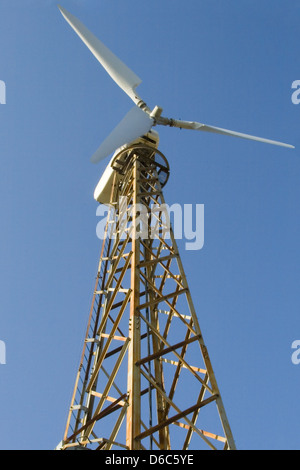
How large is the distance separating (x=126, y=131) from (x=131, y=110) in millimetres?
1066

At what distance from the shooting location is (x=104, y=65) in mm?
20500

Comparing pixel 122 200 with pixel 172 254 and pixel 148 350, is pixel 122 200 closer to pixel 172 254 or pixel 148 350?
pixel 172 254

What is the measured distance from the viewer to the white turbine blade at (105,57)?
66.3 ft

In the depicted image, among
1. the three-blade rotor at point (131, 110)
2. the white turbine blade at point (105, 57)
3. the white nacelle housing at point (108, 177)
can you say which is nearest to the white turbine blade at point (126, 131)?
the three-blade rotor at point (131, 110)

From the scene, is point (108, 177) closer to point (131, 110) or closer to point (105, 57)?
point (131, 110)

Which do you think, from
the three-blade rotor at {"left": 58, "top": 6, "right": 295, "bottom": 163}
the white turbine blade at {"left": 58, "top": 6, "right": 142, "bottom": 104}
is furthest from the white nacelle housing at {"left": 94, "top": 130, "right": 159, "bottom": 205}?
the white turbine blade at {"left": 58, "top": 6, "right": 142, "bottom": 104}

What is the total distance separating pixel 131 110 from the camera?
63.1 feet

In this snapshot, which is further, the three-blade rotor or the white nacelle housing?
the white nacelle housing

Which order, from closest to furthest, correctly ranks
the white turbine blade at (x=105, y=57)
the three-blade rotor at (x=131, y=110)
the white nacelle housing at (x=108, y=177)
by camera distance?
the three-blade rotor at (x=131, y=110) < the white turbine blade at (x=105, y=57) < the white nacelle housing at (x=108, y=177)

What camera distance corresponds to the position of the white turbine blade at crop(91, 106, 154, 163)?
17.8 meters

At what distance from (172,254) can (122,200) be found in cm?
446

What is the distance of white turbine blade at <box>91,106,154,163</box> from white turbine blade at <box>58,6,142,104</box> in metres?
2.11

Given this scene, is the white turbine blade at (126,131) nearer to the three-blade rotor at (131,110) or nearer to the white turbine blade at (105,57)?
the three-blade rotor at (131,110)

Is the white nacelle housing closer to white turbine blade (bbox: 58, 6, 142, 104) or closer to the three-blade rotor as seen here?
the three-blade rotor
